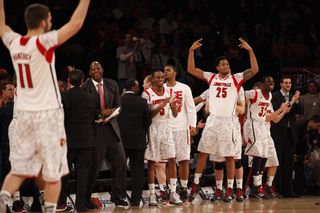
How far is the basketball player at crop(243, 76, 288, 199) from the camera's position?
8758mm

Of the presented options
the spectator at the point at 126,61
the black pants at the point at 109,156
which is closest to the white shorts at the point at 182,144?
the black pants at the point at 109,156

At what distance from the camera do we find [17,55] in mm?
4145

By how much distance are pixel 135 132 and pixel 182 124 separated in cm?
97

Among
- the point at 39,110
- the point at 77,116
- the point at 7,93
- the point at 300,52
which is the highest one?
the point at 300,52

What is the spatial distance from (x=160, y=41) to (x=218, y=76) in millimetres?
4170

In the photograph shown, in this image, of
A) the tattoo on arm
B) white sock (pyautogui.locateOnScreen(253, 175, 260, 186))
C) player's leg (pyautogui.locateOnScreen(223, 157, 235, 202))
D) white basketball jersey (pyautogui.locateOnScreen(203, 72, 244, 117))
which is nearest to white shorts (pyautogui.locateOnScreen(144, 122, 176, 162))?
white basketball jersey (pyautogui.locateOnScreen(203, 72, 244, 117))

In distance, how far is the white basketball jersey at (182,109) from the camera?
7.93 meters

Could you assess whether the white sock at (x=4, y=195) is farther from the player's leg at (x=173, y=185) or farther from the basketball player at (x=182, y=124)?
the basketball player at (x=182, y=124)

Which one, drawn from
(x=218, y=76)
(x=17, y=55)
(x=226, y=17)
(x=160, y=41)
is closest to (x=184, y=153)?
(x=218, y=76)

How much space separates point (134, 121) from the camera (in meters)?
7.49

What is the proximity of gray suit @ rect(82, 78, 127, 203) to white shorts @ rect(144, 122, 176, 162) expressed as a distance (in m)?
0.63

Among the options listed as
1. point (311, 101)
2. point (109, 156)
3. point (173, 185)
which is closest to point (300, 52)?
point (311, 101)

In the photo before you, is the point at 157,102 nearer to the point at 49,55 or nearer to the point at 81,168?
the point at 81,168

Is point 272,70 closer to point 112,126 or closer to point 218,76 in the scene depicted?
point 218,76
